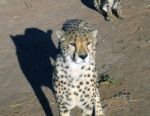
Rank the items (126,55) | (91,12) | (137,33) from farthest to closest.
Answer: (91,12), (137,33), (126,55)

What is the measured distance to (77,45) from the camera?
450 cm

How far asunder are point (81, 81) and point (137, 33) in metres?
3.36

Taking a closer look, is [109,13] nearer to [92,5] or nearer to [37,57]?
[92,5]

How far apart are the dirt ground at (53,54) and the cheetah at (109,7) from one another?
13cm

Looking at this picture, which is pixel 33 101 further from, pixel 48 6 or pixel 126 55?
pixel 48 6

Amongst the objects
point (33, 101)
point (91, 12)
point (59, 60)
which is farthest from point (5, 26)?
point (59, 60)

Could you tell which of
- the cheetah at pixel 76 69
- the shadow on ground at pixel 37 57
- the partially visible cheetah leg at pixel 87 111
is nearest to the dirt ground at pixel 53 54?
the shadow on ground at pixel 37 57

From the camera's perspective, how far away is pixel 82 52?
445 cm

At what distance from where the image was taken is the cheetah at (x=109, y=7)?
8.98 meters

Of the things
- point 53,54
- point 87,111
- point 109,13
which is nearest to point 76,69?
point 87,111

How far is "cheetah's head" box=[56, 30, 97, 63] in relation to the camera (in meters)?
4.48

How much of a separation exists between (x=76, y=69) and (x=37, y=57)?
2.76 m

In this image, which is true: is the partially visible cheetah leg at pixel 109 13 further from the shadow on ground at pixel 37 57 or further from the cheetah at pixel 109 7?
the shadow on ground at pixel 37 57

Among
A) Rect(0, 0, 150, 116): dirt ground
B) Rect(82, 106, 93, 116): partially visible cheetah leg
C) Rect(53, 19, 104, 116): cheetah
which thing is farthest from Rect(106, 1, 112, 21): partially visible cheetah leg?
Rect(82, 106, 93, 116): partially visible cheetah leg
